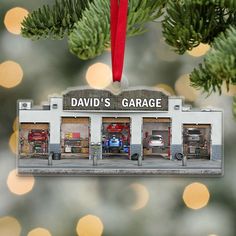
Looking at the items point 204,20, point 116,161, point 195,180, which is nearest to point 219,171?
point 195,180

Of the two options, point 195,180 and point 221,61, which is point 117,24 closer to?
point 221,61

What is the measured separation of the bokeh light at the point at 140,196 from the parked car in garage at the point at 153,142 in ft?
0.29

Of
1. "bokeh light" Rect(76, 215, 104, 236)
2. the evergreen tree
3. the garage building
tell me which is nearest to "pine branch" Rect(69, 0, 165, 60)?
the evergreen tree

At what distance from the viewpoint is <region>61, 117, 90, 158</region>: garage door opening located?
0.90 meters

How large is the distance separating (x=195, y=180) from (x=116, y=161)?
0.55 feet

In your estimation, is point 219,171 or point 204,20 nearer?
point 204,20

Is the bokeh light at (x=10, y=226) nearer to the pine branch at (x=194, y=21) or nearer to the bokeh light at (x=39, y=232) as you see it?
the bokeh light at (x=39, y=232)

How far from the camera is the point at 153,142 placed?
0.89 metres

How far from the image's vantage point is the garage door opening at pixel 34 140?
90 cm

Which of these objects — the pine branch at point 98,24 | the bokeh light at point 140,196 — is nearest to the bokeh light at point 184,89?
the bokeh light at point 140,196

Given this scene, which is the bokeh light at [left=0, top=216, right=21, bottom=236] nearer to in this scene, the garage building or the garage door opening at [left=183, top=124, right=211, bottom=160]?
the garage building

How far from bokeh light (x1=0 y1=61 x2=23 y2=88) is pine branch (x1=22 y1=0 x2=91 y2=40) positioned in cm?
48

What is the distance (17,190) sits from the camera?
3.02 feet

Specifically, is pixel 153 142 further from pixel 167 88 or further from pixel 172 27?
pixel 172 27
